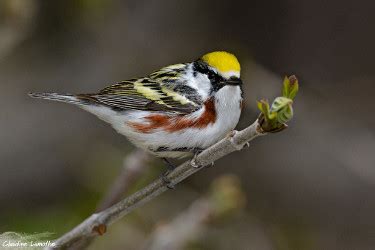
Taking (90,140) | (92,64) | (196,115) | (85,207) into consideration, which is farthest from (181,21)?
(196,115)

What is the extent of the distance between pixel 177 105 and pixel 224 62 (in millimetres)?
473

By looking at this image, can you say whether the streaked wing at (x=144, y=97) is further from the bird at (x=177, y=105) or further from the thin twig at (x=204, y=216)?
the thin twig at (x=204, y=216)

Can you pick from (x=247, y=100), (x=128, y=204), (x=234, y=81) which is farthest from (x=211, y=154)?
(x=247, y=100)

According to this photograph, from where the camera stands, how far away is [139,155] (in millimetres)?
3244

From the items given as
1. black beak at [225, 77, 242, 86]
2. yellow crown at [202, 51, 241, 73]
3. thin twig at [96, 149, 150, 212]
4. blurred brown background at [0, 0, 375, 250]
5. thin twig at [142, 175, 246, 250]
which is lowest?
blurred brown background at [0, 0, 375, 250]

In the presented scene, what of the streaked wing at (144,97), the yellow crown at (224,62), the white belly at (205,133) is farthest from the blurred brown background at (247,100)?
the yellow crown at (224,62)

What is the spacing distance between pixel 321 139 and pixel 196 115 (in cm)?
266

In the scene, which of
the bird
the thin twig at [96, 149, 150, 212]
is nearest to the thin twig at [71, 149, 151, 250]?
the thin twig at [96, 149, 150, 212]

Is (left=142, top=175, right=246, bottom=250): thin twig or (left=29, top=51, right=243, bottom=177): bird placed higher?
(left=29, top=51, right=243, bottom=177): bird

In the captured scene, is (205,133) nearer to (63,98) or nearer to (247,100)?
(63,98)

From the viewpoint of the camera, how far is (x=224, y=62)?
3.08 meters

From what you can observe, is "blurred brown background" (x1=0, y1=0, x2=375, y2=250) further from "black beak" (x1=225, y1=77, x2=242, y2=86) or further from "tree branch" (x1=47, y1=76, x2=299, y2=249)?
"tree branch" (x1=47, y1=76, x2=299, y2=249)

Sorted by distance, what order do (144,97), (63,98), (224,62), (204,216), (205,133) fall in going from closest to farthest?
(204,216) → (224,62) → (205,133) → (63,98) → (144,97)

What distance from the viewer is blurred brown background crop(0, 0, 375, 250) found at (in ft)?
18.2
